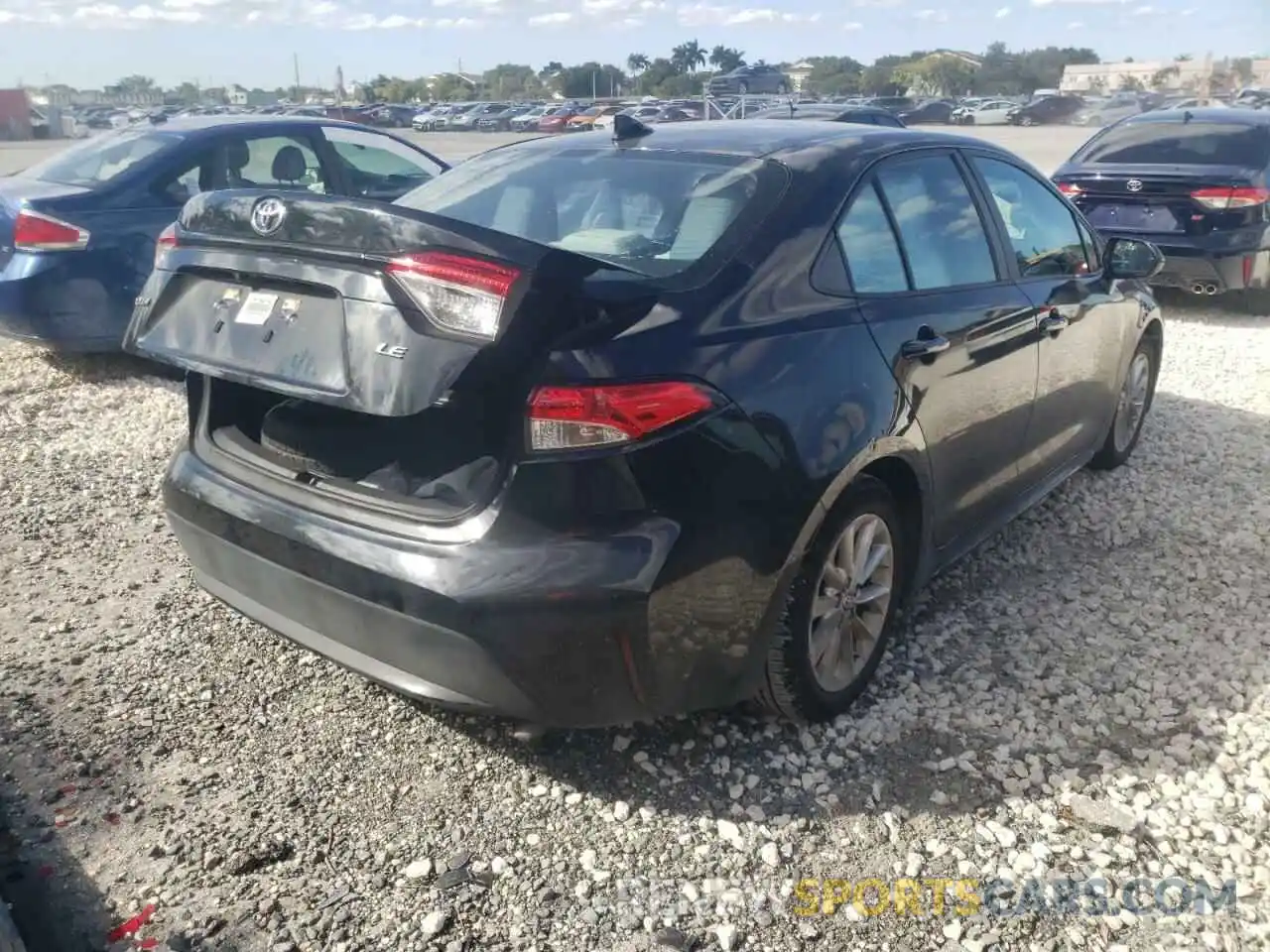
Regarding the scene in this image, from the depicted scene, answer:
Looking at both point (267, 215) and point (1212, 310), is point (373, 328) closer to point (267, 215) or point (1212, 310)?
point (267, 215)

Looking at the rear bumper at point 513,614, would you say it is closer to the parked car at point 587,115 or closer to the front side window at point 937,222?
the front side window at point 937,222

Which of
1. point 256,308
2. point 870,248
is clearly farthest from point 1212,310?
point 256,308

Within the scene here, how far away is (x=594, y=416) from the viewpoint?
90.8 inches

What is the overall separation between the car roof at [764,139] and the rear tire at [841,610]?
3.36ft

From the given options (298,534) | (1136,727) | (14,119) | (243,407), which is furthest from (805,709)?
(14,119)

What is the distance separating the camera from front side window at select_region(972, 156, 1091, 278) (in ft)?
12.9

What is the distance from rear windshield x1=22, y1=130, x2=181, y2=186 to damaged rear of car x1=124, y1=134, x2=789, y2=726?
14.6 feet

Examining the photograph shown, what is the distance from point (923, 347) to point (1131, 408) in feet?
9.06

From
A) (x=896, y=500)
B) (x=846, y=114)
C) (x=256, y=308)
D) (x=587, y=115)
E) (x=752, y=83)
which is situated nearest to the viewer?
(x=256, y=308)

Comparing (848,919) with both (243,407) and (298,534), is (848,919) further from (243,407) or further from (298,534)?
(243,407)

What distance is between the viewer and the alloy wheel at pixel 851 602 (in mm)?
2957

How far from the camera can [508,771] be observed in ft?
9.43

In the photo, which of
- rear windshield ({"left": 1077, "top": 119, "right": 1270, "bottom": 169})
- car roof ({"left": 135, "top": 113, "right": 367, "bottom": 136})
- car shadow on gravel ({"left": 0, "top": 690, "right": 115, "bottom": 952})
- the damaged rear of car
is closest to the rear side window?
the damaged rear of car

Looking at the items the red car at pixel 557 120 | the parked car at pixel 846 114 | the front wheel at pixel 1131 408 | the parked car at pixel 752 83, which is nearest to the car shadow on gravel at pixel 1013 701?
the front wheel at pixel 1131 408
